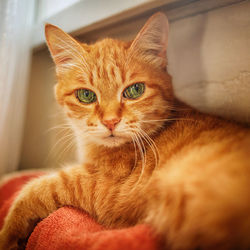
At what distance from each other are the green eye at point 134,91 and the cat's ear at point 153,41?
121 millimetres

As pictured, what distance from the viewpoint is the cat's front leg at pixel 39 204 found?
2.58ft

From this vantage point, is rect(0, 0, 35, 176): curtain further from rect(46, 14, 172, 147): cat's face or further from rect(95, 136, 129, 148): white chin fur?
rect(95, 136, 129, 148): white chin fur

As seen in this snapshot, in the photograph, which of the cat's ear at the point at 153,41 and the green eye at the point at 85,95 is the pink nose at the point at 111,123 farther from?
the cat's ear at the point at 153,41

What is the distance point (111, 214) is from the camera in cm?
76

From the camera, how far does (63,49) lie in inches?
34.5

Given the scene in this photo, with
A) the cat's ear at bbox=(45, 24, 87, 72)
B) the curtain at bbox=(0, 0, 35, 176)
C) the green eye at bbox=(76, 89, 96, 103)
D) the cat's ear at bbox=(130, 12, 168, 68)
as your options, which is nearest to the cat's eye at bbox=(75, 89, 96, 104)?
the green eye at bbox=(76, 89, 96, 103)

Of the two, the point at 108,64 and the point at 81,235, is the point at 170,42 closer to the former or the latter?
the point at 108,64

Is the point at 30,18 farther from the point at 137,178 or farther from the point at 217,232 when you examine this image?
the point at 217,232

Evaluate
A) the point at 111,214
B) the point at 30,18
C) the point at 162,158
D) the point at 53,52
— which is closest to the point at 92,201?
the point at 111,214

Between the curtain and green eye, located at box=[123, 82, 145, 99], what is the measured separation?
2.27 feet

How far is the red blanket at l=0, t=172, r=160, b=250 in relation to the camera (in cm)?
55

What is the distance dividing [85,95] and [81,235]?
0.51 meters

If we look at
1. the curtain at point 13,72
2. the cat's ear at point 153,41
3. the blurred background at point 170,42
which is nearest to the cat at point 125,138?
the cat's ear at point 153,41

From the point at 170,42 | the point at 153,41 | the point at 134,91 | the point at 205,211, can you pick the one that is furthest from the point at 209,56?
the point at 205,211
